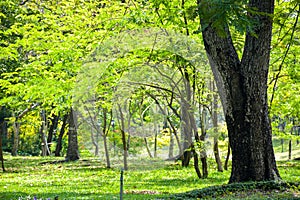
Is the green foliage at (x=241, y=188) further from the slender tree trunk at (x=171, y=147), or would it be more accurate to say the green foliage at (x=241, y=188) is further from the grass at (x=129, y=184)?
the slender tree trunk at (x=171, y=147)

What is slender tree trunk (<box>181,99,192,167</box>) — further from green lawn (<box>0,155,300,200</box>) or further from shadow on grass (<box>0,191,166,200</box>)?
shadow on grass (<box>0,191,166,200</box>)

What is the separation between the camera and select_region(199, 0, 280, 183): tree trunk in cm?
656

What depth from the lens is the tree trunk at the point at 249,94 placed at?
6.56 metres

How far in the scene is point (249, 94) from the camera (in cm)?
662

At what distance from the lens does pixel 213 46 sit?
21.8 ft

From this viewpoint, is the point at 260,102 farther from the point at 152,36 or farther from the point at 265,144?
the point at 152,36

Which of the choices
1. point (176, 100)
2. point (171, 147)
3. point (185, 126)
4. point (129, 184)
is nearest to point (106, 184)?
point (129, 184)

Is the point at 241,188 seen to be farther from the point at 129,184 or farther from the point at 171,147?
the point at 129,184

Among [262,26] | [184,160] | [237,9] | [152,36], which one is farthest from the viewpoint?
[184,160]

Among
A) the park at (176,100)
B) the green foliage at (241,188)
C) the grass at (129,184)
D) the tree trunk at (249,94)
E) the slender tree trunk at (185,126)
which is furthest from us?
the tree trunk at (249,94)

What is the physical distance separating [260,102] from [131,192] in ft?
9.13

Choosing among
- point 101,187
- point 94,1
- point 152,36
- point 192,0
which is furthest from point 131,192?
point 94,1

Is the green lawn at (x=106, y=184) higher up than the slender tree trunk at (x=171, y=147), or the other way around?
the slender tree trunk at (x=171, y=147)

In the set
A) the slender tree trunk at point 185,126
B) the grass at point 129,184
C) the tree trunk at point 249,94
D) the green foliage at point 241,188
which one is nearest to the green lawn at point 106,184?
the grass at point 129,184
